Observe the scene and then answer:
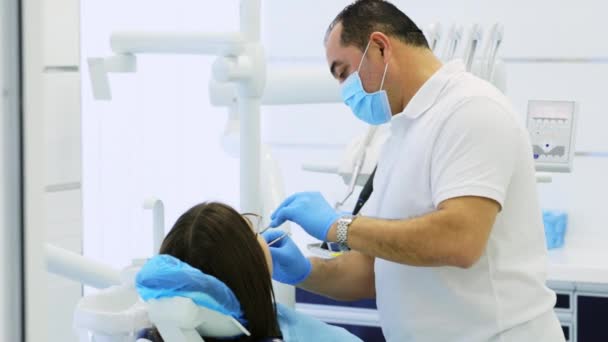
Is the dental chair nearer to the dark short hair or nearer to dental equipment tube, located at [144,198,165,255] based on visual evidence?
dental equipment tube, located at [144,198,165,255]

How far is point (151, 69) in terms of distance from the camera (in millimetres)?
2912

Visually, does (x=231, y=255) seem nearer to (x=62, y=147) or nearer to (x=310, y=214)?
(x=310, y=214)

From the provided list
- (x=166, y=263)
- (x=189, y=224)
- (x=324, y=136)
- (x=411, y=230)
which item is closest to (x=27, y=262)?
(x=166, y=263)

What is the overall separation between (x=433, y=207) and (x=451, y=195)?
0.34ft

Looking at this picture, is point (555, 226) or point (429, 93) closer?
point (429, 93)

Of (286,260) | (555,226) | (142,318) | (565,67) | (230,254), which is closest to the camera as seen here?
(142,318)

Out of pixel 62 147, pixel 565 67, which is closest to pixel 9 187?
pixel 62 147

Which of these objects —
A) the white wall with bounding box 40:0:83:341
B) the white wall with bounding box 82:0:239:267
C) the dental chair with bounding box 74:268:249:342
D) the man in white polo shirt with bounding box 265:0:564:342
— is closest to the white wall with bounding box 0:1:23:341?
the dental chair with bounding box 74:268:249:342

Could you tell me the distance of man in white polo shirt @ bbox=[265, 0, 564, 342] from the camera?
1.62 meters

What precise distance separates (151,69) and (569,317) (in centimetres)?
145

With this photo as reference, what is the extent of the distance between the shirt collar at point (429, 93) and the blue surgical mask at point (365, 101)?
8 centimetres


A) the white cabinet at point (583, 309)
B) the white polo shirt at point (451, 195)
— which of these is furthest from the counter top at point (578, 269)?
the white polo shirt at point (451, 195)

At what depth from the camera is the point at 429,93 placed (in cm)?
177

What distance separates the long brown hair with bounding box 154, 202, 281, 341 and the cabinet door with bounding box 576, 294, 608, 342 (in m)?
1.36
